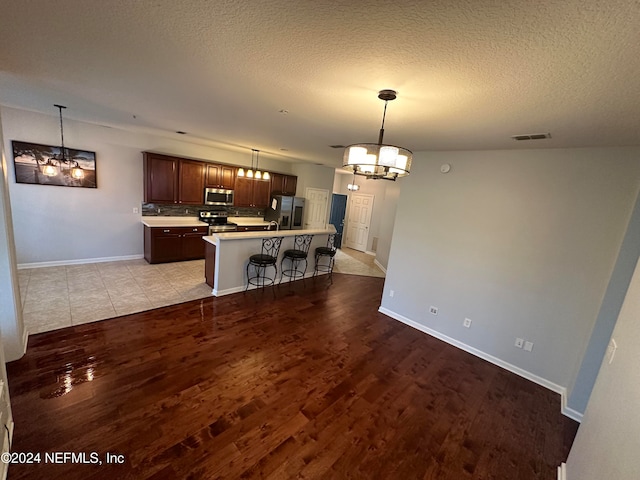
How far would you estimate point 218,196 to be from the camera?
6324 millimetres

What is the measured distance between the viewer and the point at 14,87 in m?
2.75

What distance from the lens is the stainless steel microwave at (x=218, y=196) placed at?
612 cm

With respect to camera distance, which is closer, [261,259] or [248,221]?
[261,259]

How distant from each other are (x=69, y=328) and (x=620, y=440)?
4.53 meters

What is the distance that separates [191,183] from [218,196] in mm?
Result: 675

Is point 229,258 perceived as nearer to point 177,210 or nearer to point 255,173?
point 177,210

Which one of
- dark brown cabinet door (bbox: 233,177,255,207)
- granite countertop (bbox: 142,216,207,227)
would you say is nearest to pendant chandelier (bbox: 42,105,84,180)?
granite countertop (bbox: 142,216,207,227)

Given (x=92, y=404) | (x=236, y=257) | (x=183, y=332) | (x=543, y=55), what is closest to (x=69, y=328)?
(x=183, y=332)

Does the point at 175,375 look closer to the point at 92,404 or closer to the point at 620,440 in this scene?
the point at 92,404

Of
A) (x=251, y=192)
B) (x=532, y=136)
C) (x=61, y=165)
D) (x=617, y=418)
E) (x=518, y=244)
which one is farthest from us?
(x=251, y=192)

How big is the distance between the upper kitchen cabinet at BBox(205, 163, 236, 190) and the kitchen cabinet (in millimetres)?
178

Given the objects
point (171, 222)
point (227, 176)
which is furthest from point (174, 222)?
point (227, 176)

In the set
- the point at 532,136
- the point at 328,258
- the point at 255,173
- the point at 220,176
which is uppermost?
the point at 532,136

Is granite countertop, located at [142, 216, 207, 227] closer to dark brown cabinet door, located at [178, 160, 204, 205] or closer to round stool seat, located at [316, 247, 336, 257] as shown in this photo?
dark brown cabinet door, located at [178, 160, 204, 205]
